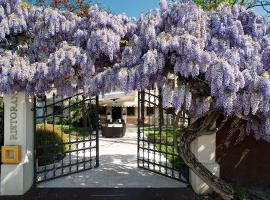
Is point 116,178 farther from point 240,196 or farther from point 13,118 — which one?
point 240,196

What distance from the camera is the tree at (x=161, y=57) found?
646 cm

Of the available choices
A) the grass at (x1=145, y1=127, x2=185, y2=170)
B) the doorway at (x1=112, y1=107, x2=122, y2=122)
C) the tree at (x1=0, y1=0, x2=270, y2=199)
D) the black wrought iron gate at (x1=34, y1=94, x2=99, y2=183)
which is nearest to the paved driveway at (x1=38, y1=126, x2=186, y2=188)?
the black wrought iron gate at (x1=34, y1=94, x2=99, y2=183)

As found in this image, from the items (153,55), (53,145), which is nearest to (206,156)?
(153,55)

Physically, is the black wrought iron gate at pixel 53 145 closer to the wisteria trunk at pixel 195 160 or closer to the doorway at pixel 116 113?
the wisteria trunk at pixel 195 160

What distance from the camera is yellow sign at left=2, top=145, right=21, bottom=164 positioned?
8.62 m

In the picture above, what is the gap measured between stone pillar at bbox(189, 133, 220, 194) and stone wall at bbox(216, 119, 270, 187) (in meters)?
0.48

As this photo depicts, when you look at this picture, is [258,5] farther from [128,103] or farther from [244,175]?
[128,103]

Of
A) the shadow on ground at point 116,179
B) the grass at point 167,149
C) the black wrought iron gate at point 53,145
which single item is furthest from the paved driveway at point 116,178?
the grass at point 167,149

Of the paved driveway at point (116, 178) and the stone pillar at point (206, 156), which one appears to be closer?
the stone pillar at point (206, 156)

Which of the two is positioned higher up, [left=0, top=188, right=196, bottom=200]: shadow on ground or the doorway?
the doorway

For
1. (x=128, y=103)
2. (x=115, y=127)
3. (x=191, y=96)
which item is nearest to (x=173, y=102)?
(x=191, y=96)

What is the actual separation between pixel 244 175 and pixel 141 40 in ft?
15.4

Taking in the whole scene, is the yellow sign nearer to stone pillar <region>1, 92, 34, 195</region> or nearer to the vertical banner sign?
stone pillar <region>1, 92, 34, 195</region>

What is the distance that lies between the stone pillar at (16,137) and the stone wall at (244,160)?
4619 mm
